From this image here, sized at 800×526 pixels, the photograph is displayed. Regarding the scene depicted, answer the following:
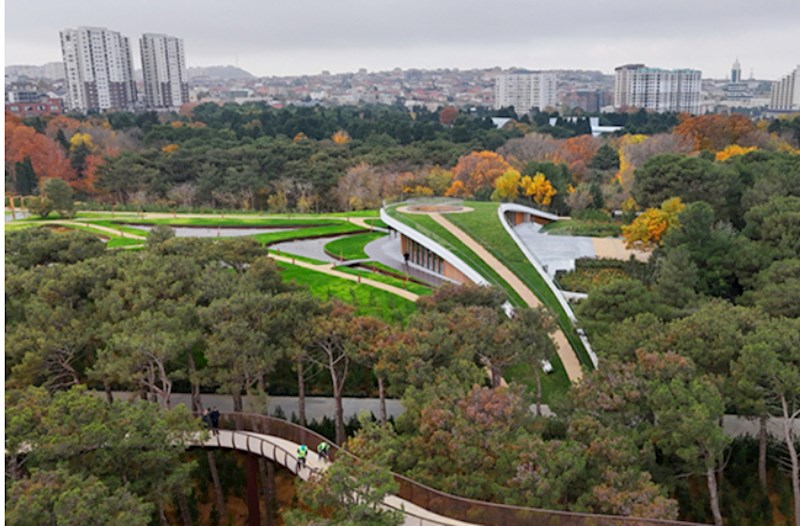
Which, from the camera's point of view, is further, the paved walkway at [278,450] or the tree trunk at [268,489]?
the tree trunk at [268,489]

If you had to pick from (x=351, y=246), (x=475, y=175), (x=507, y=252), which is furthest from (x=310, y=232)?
(x=475, y=175)

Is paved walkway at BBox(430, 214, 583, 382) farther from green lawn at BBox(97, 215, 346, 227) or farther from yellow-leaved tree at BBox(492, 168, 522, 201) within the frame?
green lawn at BBox(97, 215, 346, 227)

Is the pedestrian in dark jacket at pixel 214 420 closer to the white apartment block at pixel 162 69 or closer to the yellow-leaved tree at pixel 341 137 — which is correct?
the yellow-leaved tree at pixel 341 137

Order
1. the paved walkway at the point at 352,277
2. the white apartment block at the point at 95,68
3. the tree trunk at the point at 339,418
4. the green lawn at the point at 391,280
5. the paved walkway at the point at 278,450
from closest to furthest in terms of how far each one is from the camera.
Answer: the paved walkway at the point at 278,450, the tree trunk at the point at 339,418, the paved walkway at the point at 352,277, the green lawn at the point at 391,280, the white apartment block at the point at 95,68

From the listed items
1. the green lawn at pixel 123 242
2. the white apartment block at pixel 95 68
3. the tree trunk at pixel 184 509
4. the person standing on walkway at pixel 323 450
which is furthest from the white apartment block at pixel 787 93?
the tree trunk at pixel 184 509

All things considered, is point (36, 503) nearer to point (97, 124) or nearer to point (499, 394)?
point (499, 394)

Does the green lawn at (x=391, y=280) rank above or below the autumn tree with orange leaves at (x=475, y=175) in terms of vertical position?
below

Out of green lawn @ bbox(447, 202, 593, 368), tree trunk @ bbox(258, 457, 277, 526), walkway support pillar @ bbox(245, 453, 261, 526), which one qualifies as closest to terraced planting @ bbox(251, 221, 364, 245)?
green lawn @ bbox(447, 202, 593, 368)

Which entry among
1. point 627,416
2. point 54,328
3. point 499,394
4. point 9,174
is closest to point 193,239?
point 54,328
